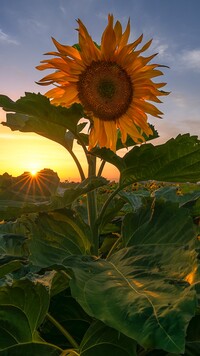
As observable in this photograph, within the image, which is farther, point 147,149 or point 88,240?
point 88,240

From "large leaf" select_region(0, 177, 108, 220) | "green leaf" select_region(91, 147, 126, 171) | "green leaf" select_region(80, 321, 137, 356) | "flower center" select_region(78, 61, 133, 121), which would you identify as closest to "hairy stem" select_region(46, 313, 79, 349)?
"green leaf" select_region(80, 321, 137, 356)

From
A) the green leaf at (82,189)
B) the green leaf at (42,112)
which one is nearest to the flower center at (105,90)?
the green leaf at (42,112)

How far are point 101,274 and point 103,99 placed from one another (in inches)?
30.9

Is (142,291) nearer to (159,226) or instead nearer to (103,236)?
(159,226)

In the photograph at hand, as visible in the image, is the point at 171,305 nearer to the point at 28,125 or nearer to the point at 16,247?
the point at 16,247

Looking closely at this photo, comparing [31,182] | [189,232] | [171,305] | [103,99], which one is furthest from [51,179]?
[171,305]

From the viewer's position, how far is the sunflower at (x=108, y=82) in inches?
64.4

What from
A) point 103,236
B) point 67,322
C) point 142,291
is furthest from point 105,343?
point 103,236

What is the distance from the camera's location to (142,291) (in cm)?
103

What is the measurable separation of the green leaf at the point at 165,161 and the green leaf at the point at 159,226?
109mm

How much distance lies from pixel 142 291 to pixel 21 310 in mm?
327

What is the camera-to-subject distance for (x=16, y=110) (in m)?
1.44

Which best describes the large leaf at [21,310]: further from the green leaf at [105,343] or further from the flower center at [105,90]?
the flower center at [105,90]

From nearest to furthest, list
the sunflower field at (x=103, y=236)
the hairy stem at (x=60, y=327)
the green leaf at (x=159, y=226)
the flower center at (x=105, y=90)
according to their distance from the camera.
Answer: the sunflower field at (x=103, y=236)
the hairy stem at (x=60, y=327)
the green leaf at (x=159, y=226)
the flower center at (x=105, y=90)
